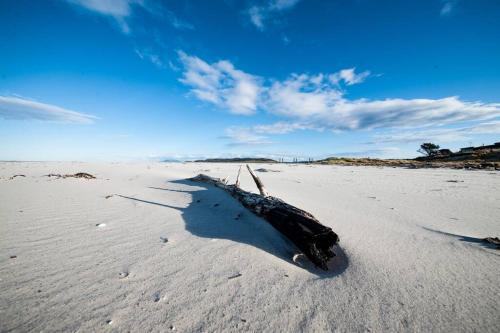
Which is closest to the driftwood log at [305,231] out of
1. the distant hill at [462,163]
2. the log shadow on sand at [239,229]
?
the log shadow on sand at [239,229]

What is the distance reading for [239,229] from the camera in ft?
13.1

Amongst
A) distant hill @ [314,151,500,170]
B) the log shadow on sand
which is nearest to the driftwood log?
the log shadow on sand

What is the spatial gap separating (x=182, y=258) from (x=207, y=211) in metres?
2.42

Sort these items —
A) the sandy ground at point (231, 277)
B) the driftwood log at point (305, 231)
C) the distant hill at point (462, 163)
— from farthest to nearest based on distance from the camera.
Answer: the distant hill at point (462, 163), the driftwood log at point (305, 231), the sandy ground at point (231, 277)

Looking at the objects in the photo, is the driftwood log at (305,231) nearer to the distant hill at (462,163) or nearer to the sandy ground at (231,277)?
the sandy ground at (231,277)

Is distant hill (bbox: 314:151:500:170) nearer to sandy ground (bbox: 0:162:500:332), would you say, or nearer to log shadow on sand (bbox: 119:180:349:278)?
sandy ground (bbox: 0:162:500:332)

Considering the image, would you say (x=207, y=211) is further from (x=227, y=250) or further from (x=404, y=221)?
(x=404, y=221)

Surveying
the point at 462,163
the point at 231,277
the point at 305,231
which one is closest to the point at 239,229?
the point at 305,231

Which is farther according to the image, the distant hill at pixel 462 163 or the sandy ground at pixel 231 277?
the distant hill at pixel 462 163

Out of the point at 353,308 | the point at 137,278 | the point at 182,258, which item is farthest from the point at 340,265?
the point at 137,278

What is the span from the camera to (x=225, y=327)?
1.78 metres

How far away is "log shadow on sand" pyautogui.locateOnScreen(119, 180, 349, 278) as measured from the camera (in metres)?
3.00

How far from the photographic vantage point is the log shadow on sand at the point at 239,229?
3.00 metres

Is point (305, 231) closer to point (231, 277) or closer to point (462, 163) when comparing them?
point (231, 277)
